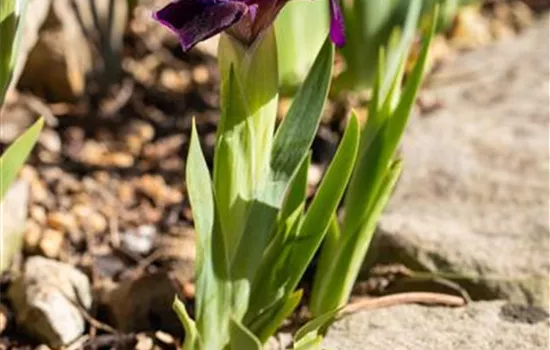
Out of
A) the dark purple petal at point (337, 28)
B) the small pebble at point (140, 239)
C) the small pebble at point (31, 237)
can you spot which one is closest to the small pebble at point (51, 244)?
the small pebble at point (31, 237)

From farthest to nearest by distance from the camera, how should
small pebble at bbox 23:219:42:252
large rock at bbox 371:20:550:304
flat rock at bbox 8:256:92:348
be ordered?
small pebble at bbox 23:219:42:252 < large rock at bbox 371:20:550:304 < flat rock at bbox 8:256:92:348

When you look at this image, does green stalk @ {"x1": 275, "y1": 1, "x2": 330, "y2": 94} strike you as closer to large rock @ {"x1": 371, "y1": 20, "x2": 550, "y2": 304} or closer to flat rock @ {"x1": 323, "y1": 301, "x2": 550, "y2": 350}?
large rock @ {"x1": 371, "y1": 20, "x2": 550, "y2": 304}

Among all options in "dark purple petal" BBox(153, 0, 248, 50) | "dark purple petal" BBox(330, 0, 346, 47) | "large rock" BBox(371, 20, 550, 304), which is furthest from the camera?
"large rock" BBox(371, 20, 550, 304)

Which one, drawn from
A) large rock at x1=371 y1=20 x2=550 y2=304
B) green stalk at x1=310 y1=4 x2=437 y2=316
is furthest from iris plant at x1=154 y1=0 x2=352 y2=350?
large rock at x1=371 y1=20 x2=550 y2=304

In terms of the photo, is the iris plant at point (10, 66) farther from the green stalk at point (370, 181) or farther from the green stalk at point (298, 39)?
the green stalk at point (298, 39)

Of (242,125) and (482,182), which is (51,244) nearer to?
(242,125)

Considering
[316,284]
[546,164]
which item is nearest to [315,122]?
[316,284]

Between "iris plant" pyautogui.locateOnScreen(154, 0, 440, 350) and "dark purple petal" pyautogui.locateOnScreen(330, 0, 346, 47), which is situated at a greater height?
"dark purple petal" pyautogui.locateOnScreen(330, 0, 346, 47)
